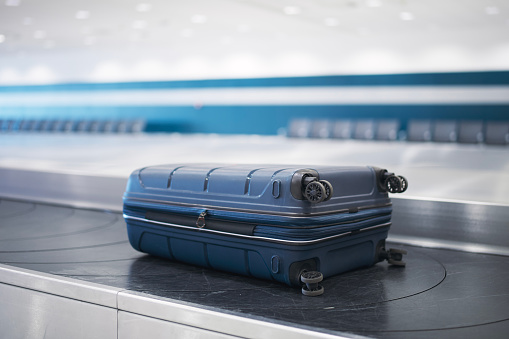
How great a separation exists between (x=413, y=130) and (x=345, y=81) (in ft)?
12.1

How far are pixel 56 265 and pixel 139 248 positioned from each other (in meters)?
0.37

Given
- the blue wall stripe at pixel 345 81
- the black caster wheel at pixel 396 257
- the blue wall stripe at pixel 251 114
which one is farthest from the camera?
the blue wall stripe at pixel 251 114

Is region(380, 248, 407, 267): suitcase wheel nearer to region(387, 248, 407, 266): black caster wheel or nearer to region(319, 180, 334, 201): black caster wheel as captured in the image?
region(387, 248, 407, 266): black caster wheel

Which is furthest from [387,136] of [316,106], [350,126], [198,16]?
[198,16]

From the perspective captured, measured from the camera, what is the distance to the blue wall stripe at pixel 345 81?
13.8 m

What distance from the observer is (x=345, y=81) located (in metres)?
15.4

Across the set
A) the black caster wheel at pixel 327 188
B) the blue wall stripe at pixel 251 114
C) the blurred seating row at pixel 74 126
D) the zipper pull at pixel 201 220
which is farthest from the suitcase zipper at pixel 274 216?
the blurred seating row at pixel 74 126

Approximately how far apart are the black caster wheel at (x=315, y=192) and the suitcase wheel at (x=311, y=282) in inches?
10.6

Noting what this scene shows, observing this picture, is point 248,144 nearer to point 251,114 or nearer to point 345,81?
point 345,81

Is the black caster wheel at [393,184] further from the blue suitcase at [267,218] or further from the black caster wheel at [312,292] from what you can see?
the black caster wheel at [312,292]

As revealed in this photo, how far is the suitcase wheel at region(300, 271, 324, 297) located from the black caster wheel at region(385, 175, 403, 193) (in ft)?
1.78

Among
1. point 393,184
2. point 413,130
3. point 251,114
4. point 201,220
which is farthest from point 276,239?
point 251,114

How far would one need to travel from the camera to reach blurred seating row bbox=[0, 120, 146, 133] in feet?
57.1

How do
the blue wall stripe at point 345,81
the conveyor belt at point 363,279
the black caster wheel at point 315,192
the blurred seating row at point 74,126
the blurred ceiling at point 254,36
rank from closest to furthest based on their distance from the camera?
1. the conveyor belt at point 363,279
2. the black caster wheel at point 315,192
3. the blurred ceiling at point 254,36
4. the blue wall stripe at point 345,81
5. the blurred seating row at point 74,126
